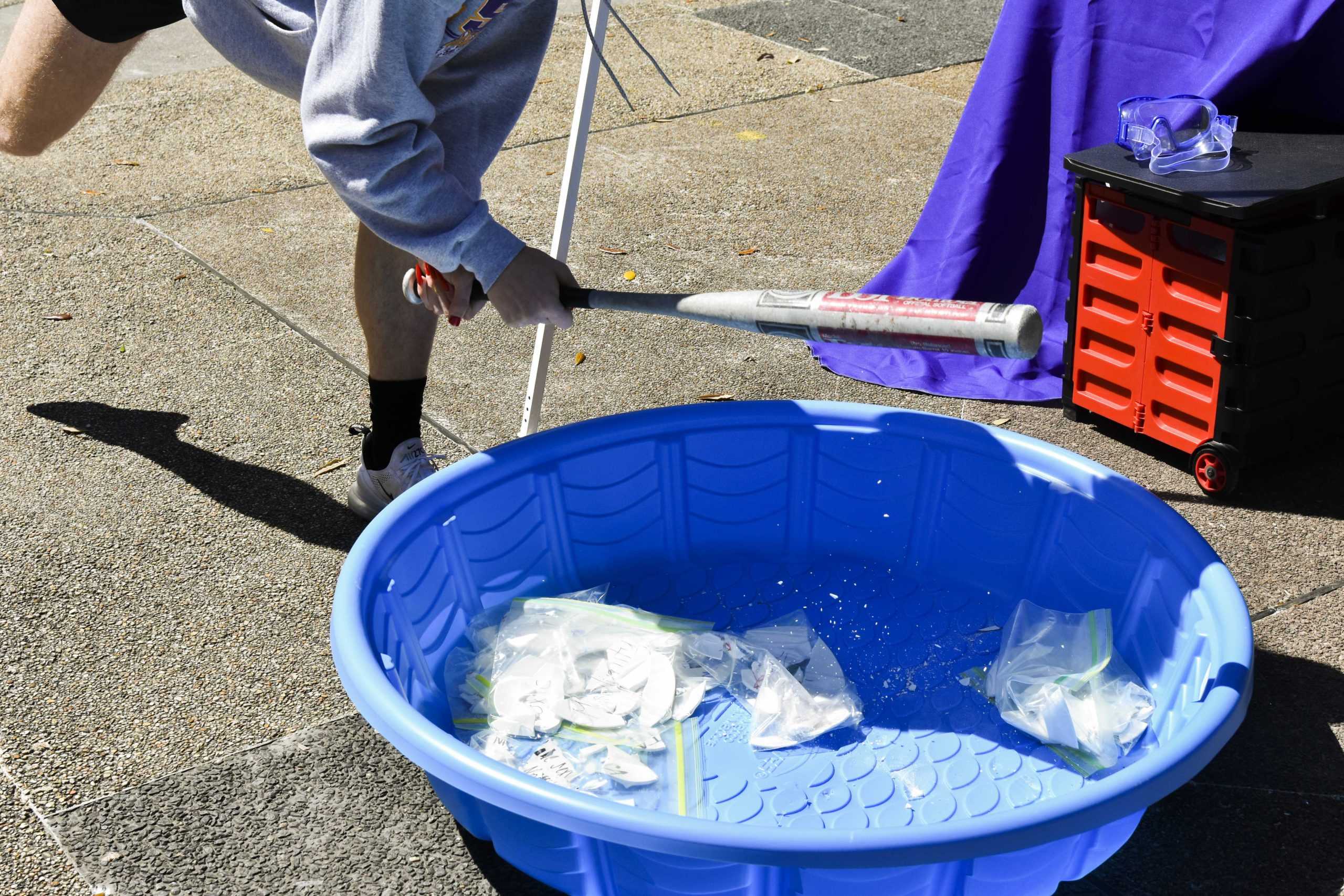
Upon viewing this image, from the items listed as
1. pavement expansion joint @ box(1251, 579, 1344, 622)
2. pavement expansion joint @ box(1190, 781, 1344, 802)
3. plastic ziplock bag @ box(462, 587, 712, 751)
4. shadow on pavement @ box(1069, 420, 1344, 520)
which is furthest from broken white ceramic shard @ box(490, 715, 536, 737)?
shadow on pavement @ box(1069, 420, 1344, 520)

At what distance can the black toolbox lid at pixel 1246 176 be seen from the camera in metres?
2.22

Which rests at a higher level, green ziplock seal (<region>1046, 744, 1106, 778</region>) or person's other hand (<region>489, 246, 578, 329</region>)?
person's other hand (<region>489, 246, 578, 329</region>)

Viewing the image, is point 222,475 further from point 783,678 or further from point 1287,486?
point 1287,486

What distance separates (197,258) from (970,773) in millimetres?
2603

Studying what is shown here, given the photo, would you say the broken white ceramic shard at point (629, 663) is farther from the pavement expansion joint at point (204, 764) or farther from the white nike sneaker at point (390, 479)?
the white nike sneaker at point (390, 479)

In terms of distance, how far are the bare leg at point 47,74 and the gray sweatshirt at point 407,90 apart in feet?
1.50

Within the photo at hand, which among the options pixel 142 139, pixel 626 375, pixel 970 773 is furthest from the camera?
pixel 142 139

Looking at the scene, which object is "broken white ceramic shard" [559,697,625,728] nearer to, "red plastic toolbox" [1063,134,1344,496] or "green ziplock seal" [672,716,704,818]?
"green ziplock seal" [672,716,704,818]

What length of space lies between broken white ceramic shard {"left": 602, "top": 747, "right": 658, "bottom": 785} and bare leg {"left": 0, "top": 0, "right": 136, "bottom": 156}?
160 cm

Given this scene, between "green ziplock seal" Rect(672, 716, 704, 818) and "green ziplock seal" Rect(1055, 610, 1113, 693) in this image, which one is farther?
"green ziplock seal" Rect(1055, 610, 1113, 693)

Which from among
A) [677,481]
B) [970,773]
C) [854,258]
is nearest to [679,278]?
[854,258]

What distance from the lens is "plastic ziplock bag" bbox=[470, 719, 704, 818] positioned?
182 centimetres

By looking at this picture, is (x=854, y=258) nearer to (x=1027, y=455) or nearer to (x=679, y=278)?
(x=679, y=278)

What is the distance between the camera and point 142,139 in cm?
452
